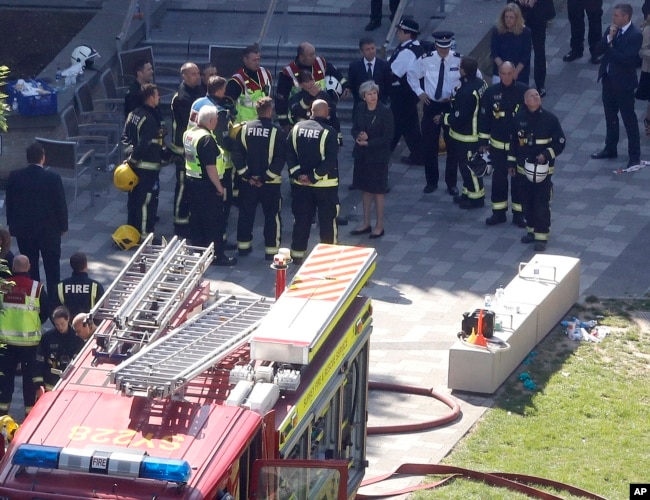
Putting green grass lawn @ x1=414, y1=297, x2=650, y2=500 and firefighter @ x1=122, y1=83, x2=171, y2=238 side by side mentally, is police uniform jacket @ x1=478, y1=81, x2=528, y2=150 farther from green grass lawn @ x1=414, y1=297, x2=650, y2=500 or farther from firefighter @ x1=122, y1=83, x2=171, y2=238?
firefighter @ x1=122, y1=83, x2=171, y2=238

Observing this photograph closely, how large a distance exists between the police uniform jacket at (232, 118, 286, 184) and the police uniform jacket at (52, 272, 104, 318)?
3.87m

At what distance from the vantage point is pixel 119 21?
2072 cm

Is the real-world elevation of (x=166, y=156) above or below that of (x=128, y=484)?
below

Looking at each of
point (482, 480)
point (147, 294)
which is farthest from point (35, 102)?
point (147, 294)

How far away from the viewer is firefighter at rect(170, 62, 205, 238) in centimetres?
1603

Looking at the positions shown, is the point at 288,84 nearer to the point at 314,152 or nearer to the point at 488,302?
the point at 314,152

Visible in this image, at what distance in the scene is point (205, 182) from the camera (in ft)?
49.3

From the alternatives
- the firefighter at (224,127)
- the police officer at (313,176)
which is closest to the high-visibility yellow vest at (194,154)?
the firefighter at (224,127)

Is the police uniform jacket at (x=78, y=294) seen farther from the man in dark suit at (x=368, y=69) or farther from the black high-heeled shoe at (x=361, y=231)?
the man in dark suit at (x=368, y=69)

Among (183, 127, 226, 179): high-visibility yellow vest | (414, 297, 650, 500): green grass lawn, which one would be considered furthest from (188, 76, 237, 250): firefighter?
(414, 297, 650, 500): green grass lawn

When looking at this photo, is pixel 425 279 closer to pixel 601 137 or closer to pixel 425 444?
pixel 425 444

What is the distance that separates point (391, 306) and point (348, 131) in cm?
491

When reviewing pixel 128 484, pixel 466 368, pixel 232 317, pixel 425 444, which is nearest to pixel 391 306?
pixel 466 368

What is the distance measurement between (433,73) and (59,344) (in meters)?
7.36
